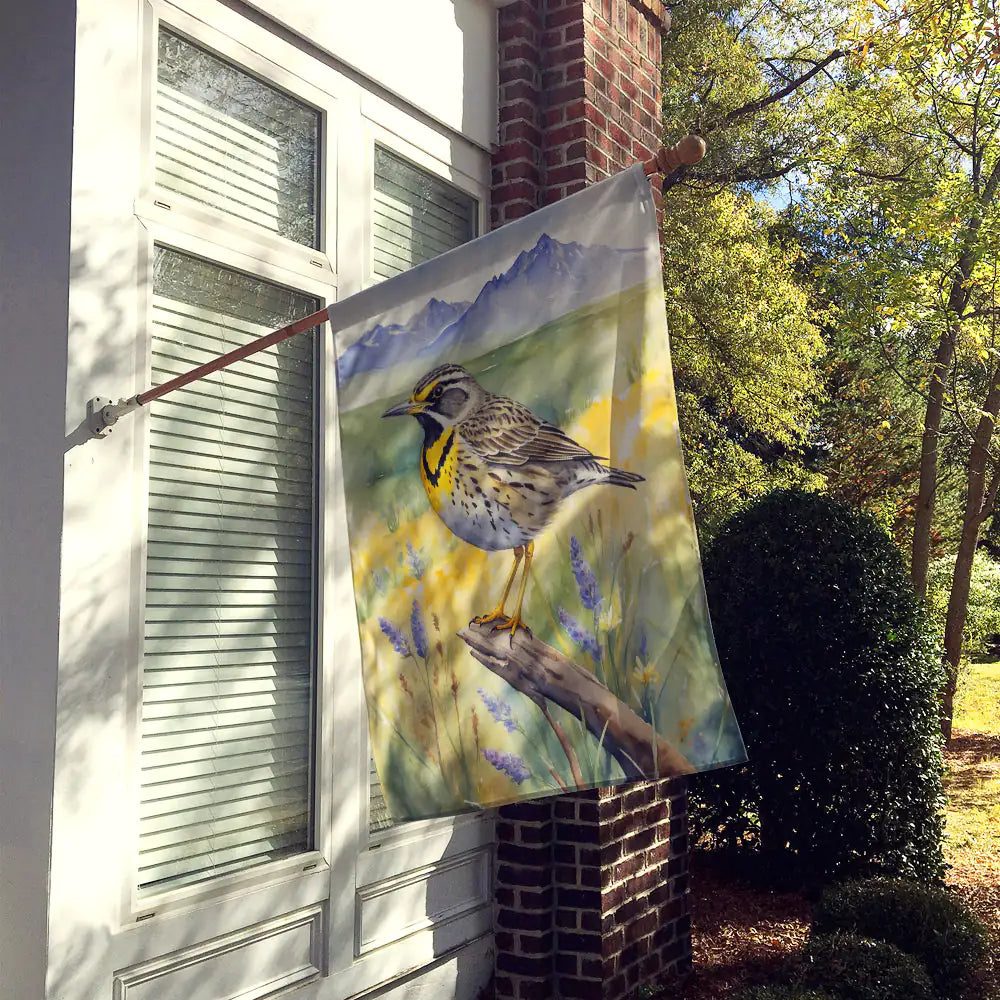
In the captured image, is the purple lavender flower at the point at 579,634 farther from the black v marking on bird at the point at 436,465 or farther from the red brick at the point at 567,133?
the red brick at the point at 567,133

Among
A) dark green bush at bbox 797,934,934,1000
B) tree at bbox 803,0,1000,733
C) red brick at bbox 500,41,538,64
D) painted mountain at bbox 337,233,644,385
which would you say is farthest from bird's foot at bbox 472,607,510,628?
tree at bbox 803,0,1000,733

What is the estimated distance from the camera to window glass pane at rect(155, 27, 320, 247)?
328cm

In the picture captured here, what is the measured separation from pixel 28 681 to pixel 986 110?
327 inches

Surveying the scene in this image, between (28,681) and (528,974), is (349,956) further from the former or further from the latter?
(28,681)

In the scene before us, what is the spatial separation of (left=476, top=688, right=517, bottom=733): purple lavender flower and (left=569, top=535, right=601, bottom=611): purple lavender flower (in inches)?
11.7

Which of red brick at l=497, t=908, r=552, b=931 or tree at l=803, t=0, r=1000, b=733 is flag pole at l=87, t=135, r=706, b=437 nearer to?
red brick at l=497, t=908, r=552, b=931

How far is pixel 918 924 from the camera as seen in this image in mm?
4746

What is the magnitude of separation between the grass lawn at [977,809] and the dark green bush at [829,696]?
0.69 metres

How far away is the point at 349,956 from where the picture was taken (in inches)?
147

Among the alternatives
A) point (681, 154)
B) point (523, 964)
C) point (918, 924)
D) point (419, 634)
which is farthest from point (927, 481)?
point (419, 634)

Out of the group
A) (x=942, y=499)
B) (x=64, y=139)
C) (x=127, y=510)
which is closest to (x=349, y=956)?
(x=127, y=510)

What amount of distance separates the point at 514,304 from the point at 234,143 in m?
1.54

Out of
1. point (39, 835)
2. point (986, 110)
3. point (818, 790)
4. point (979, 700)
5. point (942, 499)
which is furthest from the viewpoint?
point (979, 700)

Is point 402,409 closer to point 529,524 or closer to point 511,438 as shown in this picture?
point 511,438
